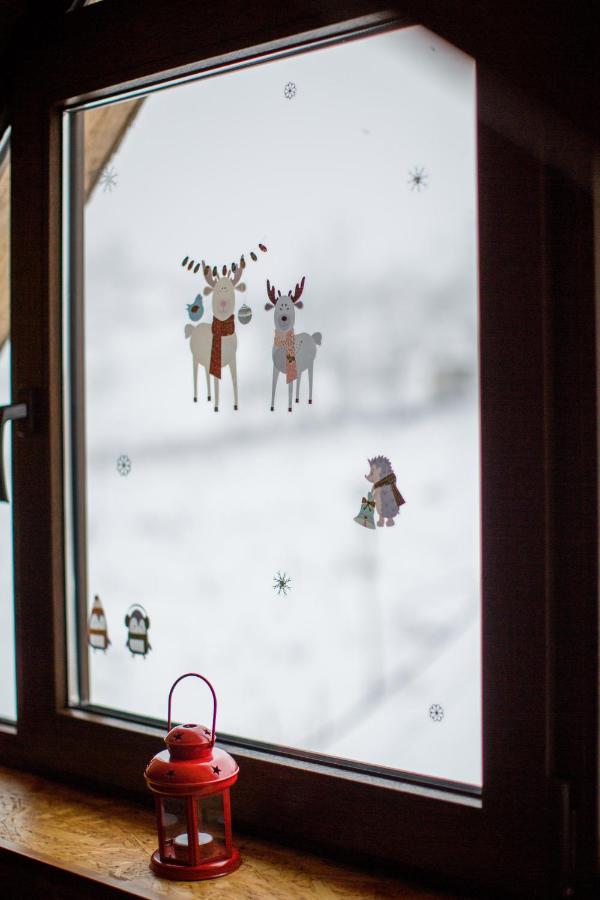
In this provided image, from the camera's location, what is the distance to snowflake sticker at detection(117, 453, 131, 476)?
141 cm

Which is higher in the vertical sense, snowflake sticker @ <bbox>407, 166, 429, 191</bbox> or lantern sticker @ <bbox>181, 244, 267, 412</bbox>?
snowflake sticker @ <bbox>407, 166, 429, 191</bbox>

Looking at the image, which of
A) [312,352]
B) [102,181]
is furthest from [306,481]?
[102,181]

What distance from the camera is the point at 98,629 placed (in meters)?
1.45

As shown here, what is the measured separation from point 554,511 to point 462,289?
0.30 m

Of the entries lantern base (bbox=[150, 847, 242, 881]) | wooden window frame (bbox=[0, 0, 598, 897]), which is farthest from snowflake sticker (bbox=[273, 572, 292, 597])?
lantern base (bbox=[150, 847, 242, 881])

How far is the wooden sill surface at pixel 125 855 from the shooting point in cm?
107

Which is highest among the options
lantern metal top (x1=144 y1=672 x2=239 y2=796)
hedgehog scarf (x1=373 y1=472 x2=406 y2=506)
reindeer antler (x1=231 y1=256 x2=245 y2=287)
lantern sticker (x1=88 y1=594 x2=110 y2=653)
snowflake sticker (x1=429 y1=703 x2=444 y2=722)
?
reindeer antler (x1=231 y1=256 x2=245 y2=287)

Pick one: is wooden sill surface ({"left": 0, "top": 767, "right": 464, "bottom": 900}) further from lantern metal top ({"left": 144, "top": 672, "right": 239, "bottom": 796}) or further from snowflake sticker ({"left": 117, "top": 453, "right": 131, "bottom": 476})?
snowflake sticker ({"left": 117, "top": 453, "right": 131, "bottom": 476})

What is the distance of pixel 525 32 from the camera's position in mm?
974

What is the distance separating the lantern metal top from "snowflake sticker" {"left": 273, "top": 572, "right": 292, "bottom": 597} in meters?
0.22

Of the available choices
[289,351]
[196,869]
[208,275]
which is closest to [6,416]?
[208,275]

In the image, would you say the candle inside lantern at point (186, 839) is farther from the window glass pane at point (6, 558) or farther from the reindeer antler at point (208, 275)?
the reindeer antler at point (208, 275)

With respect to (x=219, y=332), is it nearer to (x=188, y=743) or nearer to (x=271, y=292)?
(x=271, y=292)

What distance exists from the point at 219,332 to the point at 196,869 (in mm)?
738
